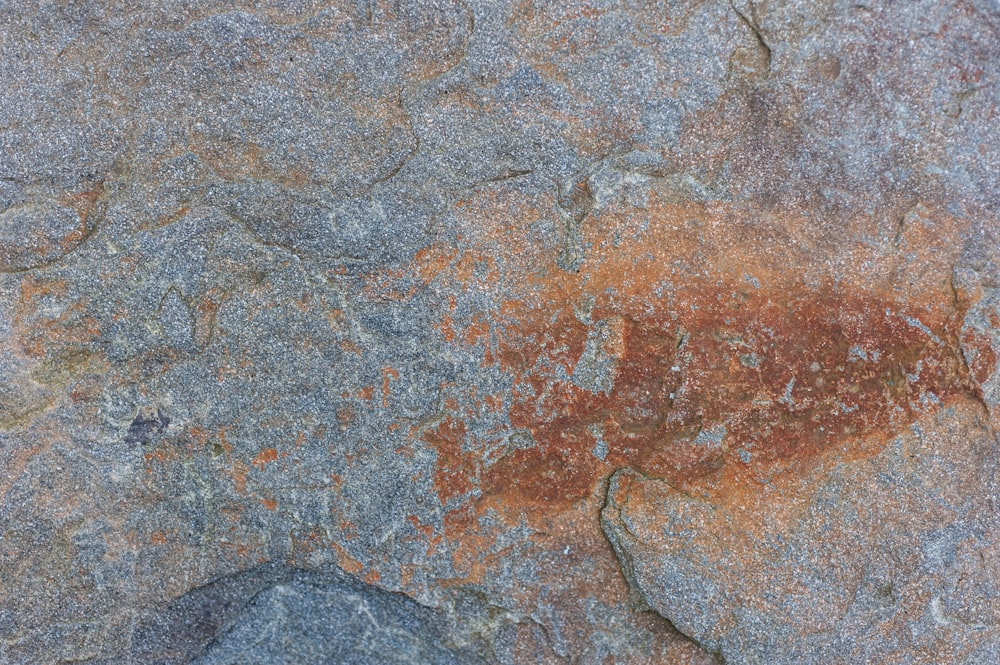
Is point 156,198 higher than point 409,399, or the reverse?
point 156,198

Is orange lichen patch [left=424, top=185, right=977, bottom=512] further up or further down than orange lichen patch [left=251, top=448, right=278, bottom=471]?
further up

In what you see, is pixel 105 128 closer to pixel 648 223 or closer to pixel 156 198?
pixel 156 198

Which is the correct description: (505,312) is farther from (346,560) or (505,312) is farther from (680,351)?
(346,560)

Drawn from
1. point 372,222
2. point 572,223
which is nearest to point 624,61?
point 572,223

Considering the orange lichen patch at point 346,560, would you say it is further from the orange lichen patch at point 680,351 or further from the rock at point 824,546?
the rock at point 824,546

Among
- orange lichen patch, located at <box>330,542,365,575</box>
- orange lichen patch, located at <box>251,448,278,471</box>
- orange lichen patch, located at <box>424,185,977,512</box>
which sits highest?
orange lichen patch, located at <box>424,185,977,512</box>

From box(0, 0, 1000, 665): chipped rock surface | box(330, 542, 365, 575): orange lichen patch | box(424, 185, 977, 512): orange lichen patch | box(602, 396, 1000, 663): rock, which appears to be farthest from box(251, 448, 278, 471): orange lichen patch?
box(602, 396, 1000, 663): rock

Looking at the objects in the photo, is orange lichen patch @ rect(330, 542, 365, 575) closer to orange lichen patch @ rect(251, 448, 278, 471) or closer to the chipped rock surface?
the chipped rock surface

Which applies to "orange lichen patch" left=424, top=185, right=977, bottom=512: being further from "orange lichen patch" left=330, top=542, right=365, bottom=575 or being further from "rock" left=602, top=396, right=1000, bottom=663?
"orange lichen patch" left=330, top=542, right=365, bottom=575
